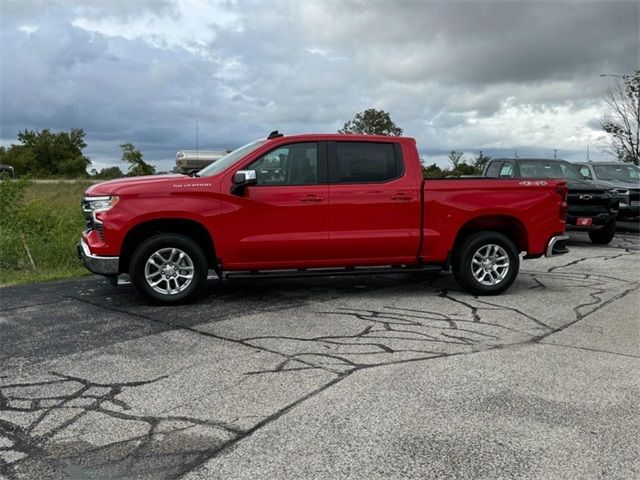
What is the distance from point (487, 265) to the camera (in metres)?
8.04

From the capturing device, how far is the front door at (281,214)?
A: 7.26 meters

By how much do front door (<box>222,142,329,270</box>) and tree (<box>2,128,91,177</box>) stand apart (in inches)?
2461

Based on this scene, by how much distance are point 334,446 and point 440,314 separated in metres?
3.62

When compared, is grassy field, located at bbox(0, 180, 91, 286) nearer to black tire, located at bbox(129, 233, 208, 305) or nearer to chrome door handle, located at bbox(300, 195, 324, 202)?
black tire, located at bbox(129, 233, 208, 305)

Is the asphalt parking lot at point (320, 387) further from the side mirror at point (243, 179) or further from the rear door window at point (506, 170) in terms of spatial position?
the rear door window at point (506, 170)

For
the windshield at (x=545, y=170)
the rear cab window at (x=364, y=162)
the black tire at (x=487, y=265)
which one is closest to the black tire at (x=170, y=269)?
the rear cab window at (x=364, y=162)

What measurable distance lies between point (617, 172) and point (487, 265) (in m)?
11.2

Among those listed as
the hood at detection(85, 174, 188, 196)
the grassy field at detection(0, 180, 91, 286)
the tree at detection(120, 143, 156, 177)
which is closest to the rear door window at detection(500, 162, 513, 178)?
the grassy field at detection(0, 180, 91, 286)

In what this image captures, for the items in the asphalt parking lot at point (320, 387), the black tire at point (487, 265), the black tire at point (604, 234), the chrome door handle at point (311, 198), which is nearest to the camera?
the asphalt parking lot at point (320, 387)

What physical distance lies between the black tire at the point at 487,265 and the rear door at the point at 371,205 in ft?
2.10

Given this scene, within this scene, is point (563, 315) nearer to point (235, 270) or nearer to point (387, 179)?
point (387, 179)

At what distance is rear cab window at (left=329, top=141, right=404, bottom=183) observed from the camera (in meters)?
7.62

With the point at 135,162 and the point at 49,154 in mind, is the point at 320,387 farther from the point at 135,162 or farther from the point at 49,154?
the point at 49,154

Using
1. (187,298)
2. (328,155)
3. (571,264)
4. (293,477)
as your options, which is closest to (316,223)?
(328,155)
